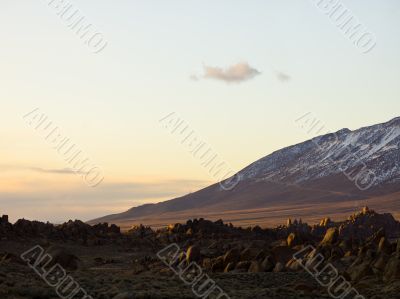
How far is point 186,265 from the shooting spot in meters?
46.3

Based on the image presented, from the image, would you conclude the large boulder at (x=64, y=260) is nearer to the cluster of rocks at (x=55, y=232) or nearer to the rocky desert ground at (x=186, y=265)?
the rocky desert ground at (x=186, y=265)

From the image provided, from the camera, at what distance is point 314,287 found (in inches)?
1387

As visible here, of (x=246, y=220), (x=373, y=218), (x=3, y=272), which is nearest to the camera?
(x=3, y=272)

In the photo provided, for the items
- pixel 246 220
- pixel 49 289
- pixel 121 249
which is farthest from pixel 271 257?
pixel 246 220

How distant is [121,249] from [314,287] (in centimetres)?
2934

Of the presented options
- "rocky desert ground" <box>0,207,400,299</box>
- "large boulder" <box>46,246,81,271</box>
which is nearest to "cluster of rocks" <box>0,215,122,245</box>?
"rocky desert ground" <box>0,207,400,299</box>

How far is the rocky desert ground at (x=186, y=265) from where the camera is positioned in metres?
32.2

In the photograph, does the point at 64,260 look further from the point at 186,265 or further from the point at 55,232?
the point at 55,232

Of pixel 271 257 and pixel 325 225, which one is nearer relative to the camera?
pixel 271 257

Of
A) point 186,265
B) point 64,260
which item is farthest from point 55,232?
point 186,265

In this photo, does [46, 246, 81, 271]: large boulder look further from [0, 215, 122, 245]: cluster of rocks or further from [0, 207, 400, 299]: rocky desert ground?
[0, 215, 122, 245]: cluster of rocks

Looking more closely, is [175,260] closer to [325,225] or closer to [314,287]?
[314,287]

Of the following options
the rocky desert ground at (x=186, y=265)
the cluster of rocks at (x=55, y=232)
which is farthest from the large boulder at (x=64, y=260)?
the cluster of rocks at (x=55, y=232)

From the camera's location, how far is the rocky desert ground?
32.2 metres
